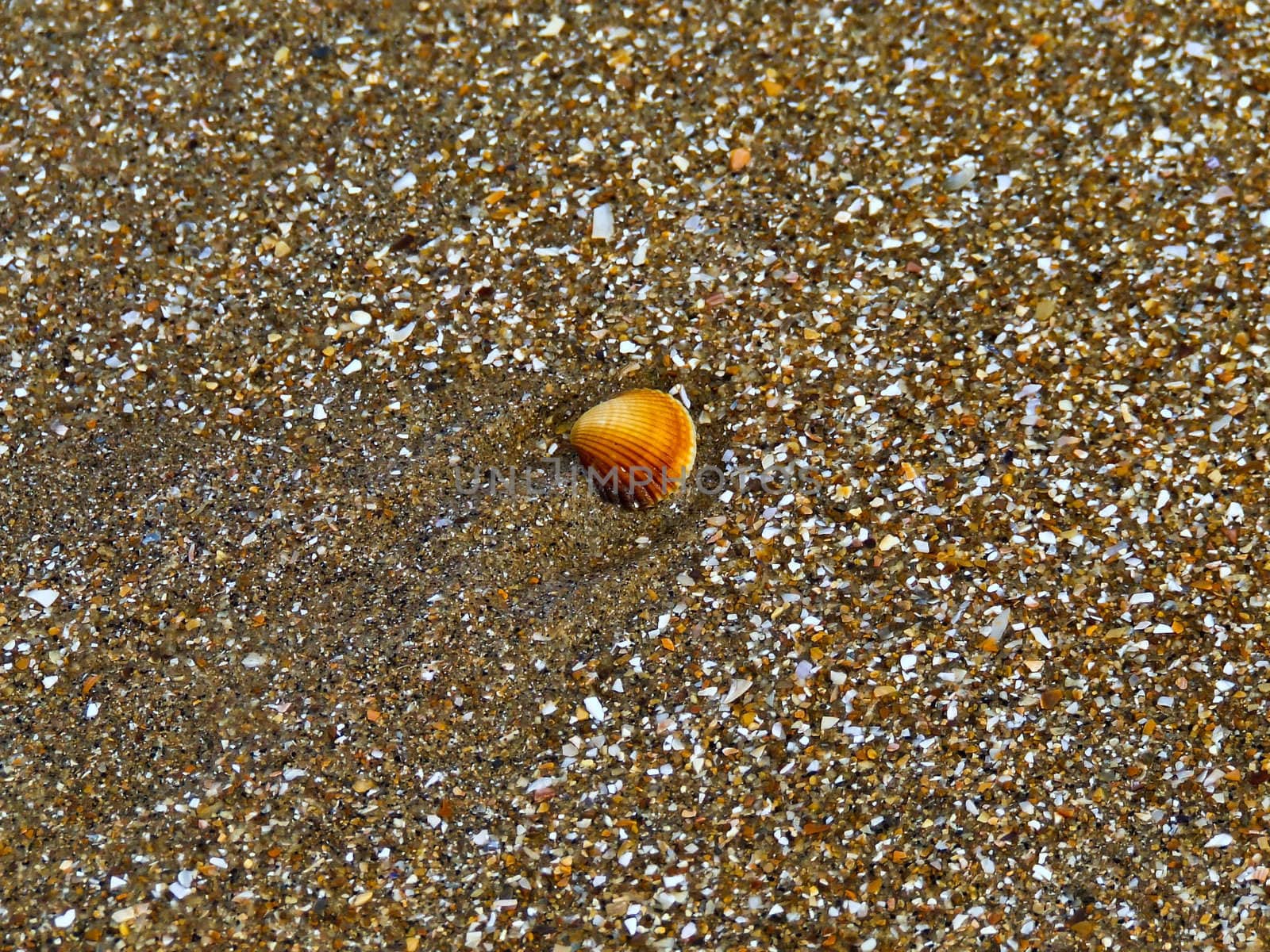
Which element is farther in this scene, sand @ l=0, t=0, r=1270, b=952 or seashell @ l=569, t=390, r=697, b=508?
seashell @ l=569, t=390, r=697, b=508

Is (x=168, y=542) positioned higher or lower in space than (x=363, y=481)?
lower

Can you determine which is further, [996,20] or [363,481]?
[996,20]

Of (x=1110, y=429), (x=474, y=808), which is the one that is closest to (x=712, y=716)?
(x=474, y=808)

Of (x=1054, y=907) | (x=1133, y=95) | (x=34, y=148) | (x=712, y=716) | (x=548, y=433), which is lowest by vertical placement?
(x=1054, y=907)

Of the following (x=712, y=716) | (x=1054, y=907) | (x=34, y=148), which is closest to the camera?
(x=1054, y=907)

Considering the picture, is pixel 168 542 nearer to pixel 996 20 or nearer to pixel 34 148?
pixel 34 148

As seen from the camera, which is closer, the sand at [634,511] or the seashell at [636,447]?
the sand at [634,511]

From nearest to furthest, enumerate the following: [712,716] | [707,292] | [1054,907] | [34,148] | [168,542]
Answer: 1. [1054,907]
2. [712,716]
3. [168,542]
4. [707,292]
5. [34,148]
